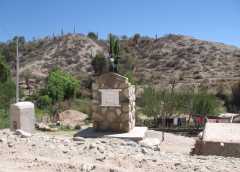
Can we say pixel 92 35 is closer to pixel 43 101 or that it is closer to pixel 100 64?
pixel 100 64

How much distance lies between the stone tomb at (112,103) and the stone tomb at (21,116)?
7.43 feet

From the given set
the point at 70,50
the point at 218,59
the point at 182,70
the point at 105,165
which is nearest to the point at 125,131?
the point at 105,165

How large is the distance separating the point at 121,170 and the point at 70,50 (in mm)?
55566

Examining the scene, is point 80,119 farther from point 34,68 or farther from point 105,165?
point 34,68

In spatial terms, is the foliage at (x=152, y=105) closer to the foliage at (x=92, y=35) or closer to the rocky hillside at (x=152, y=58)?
the rocky hillside at (x=152, y=58)

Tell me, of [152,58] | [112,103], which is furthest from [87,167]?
[152,58]

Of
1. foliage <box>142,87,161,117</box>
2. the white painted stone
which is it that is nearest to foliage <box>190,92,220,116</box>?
foliage <box>142,87,161,117</box>

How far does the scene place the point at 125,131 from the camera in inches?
450

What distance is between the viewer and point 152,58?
56.6m

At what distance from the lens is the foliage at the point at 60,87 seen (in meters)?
30.8

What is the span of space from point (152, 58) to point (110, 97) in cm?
4560

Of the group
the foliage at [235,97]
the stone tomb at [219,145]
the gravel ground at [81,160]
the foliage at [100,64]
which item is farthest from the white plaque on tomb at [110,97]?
the foliage at [100,64]

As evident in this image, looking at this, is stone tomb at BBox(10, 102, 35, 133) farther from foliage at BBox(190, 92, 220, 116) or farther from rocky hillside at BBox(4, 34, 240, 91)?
rocky hillside at BBox(4, 34, 240, 91)

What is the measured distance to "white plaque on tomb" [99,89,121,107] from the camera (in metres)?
11.5
